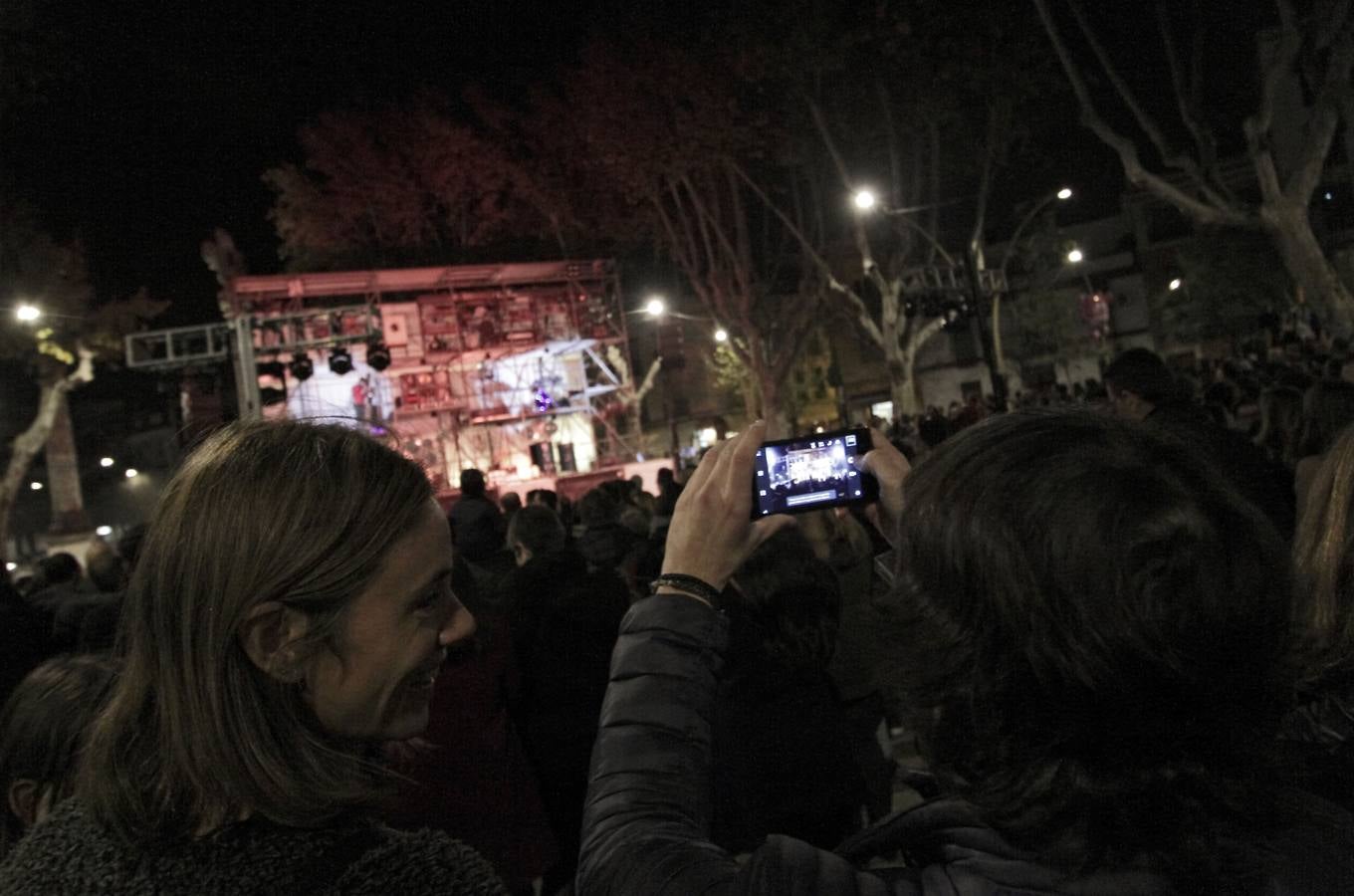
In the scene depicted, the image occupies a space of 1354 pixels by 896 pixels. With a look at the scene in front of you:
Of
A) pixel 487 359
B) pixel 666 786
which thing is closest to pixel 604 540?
pixel 666 786

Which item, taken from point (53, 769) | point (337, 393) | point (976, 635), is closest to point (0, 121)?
point (337, 393)

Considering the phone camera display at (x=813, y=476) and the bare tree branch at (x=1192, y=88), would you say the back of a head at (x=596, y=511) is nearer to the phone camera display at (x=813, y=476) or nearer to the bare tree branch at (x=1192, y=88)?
the phone camera display at (x=813, y=476)

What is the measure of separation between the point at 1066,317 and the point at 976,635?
160 ft

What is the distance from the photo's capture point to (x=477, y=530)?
19.4 ft

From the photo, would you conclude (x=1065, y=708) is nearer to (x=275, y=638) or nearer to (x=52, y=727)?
(x=275, y=638)

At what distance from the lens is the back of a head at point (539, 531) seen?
176 inches

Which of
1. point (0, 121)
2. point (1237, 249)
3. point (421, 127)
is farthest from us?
point (1237, 249)

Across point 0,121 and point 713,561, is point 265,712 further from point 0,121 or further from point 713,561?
point 0,121

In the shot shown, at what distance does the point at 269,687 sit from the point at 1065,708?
924mm

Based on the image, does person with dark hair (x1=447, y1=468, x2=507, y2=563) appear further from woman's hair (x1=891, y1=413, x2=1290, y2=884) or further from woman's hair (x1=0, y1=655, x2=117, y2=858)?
woman's hair (x1=891, y1=413, x2=1290, y2=884)

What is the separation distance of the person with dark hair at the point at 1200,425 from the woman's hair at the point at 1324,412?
21cm

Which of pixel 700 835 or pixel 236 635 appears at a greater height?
pixel 236 635

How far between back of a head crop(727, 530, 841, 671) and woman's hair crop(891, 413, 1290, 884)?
1902 millimetres

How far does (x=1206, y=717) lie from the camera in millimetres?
1022
